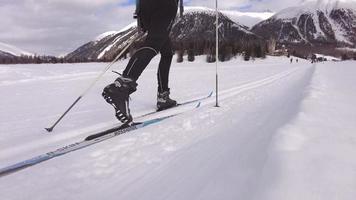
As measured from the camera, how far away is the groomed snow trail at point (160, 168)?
2193mm

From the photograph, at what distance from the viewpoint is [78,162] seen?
2.97 metres

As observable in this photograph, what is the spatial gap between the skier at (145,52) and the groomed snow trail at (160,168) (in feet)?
2.06

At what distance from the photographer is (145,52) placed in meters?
4.98

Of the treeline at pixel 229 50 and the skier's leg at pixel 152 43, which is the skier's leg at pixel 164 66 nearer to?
the skier's leg at pixel 152 43

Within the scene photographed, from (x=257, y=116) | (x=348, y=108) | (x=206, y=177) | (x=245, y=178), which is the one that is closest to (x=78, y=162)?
(x=206, y=177)

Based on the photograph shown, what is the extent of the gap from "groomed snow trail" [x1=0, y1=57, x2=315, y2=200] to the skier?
627 mm

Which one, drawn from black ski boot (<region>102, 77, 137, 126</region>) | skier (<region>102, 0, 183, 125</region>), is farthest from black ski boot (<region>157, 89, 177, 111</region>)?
black ski boot (<region>102, 77, 137, 126</region>)

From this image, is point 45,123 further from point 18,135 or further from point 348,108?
point 348,108

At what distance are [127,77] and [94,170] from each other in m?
2.06

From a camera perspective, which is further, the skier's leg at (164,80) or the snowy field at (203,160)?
the skier's leg at (164,80)

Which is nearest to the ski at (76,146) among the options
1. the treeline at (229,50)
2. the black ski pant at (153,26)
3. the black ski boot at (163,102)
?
the black ski pant at (153,26)

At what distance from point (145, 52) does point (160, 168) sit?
2.46m

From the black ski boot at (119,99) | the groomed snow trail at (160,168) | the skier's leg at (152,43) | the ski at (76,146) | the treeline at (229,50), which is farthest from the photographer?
the treeline at (229,50)

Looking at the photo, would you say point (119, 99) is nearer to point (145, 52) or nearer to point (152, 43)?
point (145, 52)
